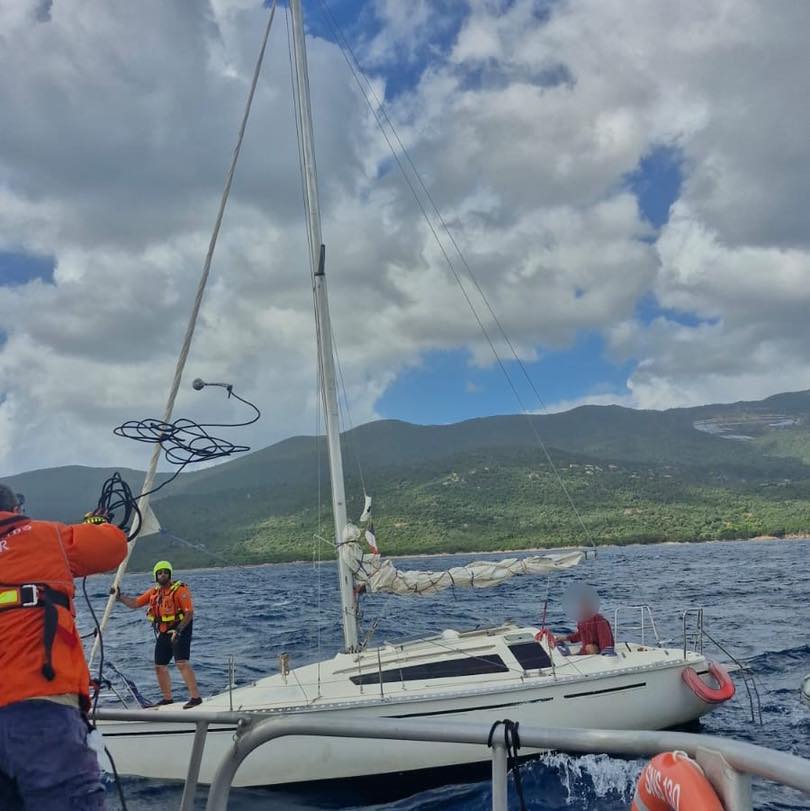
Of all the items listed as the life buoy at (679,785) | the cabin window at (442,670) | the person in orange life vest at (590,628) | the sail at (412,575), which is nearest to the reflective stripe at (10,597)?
the life buoy at (679,785)

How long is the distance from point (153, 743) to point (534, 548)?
95.0m

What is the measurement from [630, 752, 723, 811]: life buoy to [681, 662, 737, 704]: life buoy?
36.6 ft

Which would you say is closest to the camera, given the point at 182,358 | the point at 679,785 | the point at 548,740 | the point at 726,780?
the point at 726,780

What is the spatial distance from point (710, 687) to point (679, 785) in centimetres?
1186

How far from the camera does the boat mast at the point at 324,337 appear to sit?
1396 centimetres

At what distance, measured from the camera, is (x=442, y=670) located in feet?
40.9

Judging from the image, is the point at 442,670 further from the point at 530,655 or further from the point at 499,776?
the point at 499,776

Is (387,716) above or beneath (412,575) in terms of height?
beneath

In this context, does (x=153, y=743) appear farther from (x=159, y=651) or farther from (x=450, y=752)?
(x=450, y=752)

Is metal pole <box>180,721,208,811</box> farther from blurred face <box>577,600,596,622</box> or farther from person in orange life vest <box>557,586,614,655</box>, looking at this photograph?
blurred face <box>577,600,596,622</box>

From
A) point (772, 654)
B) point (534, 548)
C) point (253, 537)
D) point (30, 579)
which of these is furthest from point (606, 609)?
point (253, 537)

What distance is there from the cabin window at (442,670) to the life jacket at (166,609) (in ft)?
9.89

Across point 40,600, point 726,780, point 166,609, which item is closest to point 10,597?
point 40,600

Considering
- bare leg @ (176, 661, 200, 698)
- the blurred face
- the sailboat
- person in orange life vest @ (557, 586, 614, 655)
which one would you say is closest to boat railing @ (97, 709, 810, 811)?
the sailboat
